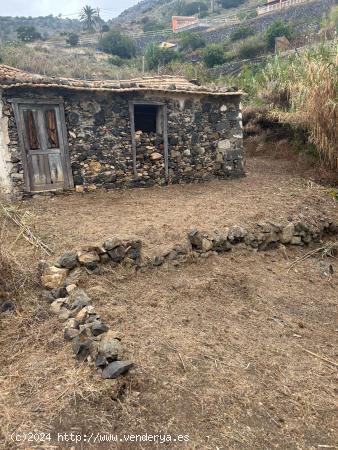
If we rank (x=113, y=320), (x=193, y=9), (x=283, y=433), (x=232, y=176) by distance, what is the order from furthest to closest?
1. (x=193, y=9)
2. (x=232, y=176)
3. (x=113, y=320)
4. (x=283, y=433)

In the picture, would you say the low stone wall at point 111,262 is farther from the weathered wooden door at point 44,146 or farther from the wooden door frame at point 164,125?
the weathered wooden door at point 44,146

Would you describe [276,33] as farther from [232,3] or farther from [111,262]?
[232,3]

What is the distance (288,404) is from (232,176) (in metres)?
7.14

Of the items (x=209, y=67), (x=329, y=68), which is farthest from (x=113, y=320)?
(x=209, y=67)

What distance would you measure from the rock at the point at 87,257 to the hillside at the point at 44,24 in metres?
47.4

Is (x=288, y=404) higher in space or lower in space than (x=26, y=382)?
lower

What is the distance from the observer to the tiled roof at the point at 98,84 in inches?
275

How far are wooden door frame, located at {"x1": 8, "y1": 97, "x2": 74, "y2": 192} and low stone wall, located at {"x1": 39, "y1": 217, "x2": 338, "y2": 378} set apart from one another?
377 centimetres

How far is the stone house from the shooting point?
7301 millimetres

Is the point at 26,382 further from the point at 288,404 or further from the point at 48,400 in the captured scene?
the point at 288,404

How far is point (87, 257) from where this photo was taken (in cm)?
438

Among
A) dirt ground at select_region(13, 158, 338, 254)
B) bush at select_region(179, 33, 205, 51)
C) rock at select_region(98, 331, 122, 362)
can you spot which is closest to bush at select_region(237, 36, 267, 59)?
bush at select_region(179, 33, 205, 51)

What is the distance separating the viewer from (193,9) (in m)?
50.8

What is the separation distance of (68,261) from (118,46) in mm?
30733
